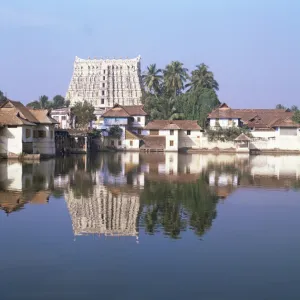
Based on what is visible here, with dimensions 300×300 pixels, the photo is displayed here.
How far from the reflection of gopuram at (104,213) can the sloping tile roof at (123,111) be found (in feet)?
136

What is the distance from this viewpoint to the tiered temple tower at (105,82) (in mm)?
90750

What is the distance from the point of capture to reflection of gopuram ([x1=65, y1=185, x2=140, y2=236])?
495 inches

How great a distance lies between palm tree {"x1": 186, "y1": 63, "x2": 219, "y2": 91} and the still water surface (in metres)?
52.8

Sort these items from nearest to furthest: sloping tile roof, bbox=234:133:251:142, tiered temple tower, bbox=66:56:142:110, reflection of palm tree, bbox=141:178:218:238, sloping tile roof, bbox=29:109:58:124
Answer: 1. reflection of palm tree, bbox=141:178:218:238
2. sloping tile roof, bbox=29:109:58:124
3. sloping tile roof, bbox=234:133:251:142
4. tiered temple tower, bbox=66:56:142:110

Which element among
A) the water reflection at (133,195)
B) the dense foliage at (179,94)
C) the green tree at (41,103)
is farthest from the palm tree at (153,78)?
the water reflection at (133,195)

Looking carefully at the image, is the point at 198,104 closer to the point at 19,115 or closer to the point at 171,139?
the point at 171,139

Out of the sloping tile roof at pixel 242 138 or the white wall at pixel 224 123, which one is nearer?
the sloping tile roof at pixel 242 138

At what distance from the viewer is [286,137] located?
59.9 meters

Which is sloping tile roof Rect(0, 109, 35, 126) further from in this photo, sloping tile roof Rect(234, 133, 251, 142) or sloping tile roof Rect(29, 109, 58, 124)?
sloping tile roof Rect(234, 133, 251, 142)

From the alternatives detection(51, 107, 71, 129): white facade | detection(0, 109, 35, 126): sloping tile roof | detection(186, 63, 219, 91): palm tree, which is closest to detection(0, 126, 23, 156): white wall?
detection(0, 109, 35, 126): sloping tile roof

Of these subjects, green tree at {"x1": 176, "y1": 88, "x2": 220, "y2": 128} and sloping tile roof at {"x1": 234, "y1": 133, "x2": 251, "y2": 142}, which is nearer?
sloping tile roof at {"x1": 234, "y1": 133, "x2": 251, "y2": 142}

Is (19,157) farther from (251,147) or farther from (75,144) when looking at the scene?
(251,147)

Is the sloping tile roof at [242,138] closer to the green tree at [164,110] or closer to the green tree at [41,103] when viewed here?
the green tree at [164,110]

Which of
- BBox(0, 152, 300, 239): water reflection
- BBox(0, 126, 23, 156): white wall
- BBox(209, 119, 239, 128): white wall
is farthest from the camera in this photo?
BBox(209, 119, 239, 128): white wall
